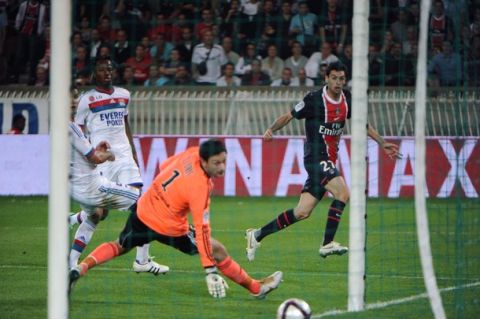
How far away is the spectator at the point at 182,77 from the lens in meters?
17.1

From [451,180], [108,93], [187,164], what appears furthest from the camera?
[451,180]

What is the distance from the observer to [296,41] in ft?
56.3

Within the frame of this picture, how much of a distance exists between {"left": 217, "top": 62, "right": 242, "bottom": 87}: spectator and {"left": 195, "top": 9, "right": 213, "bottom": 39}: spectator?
1.12m

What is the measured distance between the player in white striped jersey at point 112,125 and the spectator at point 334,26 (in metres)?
4.36

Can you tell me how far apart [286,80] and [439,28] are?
7.20m

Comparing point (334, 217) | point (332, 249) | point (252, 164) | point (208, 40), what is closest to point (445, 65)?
point (334, 217)

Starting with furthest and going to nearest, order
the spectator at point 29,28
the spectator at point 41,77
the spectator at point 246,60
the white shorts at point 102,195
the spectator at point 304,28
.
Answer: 1. the spectator at point 41,77
2. the spectator at point 246,60
3. the spectator at point 304,28
4. the spectator at point 29,28
5. the white shorts at point 102,195

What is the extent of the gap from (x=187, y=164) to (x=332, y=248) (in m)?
3.44

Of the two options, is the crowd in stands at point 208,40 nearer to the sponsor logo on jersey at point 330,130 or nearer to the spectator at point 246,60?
the spectator at point 246,60

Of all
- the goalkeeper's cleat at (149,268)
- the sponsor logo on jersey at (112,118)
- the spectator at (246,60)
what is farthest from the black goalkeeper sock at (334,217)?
the spectator at (246,60)

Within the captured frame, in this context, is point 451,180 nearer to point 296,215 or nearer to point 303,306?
point 296,215

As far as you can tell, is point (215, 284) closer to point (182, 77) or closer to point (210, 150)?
point (210, 150)

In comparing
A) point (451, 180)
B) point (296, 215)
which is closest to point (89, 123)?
point (296, 215)

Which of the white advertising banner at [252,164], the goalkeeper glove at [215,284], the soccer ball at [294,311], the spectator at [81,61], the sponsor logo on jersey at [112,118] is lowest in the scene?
the white advertising banner at [252,164]
